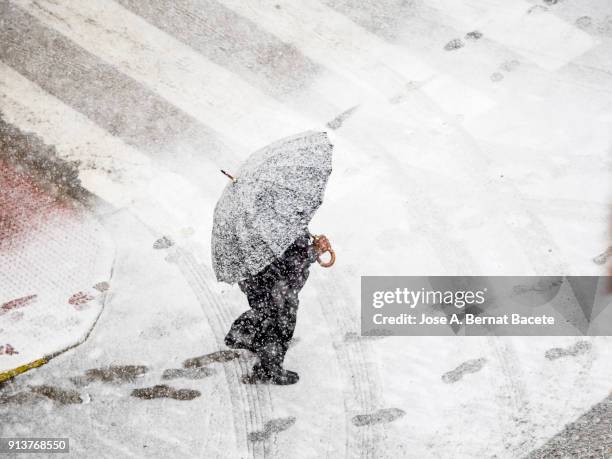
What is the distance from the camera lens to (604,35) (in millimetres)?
7188

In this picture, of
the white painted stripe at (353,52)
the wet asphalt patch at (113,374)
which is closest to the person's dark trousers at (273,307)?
the wet asphalt patch at (113,374)

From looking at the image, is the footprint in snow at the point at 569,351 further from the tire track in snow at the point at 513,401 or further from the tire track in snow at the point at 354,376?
the tire track in snow at the point at 354,376

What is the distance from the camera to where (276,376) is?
5027 millimetres

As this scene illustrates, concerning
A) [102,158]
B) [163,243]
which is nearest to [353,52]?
[102,158]

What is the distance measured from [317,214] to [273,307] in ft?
5.45

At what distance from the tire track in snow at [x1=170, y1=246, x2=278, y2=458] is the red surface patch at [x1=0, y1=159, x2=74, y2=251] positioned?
1.27m

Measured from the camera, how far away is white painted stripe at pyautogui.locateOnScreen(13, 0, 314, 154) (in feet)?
22.6

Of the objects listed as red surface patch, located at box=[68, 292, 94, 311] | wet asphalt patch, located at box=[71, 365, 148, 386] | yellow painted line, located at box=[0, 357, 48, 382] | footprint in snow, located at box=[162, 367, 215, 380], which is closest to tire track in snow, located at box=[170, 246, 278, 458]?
footprint in snow, located at box=[162, 367, 215, 380]

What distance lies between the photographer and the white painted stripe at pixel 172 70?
6.90 m

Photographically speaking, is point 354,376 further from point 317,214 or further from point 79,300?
point 79,300

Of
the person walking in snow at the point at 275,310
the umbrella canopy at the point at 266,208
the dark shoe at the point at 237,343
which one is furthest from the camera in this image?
the dark shoe at the point at 237,343

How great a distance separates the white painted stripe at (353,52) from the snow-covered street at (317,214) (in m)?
0.02

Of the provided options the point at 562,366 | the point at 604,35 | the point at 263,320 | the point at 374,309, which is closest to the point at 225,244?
the point at 263,320

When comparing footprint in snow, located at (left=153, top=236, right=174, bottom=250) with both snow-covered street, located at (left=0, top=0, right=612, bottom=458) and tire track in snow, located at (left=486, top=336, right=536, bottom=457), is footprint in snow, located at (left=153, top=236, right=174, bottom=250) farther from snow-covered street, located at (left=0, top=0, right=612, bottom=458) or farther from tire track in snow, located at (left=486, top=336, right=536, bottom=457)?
tire track in snow, located at (left=486, top=336, right=536, bottom=457)
